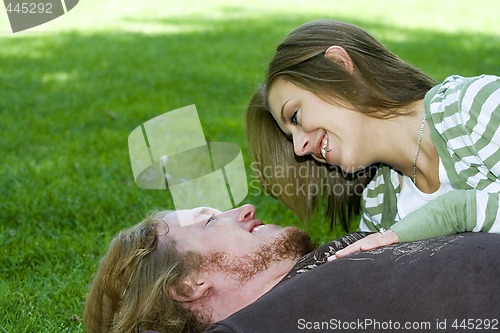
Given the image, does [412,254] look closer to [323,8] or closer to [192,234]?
[192,234]

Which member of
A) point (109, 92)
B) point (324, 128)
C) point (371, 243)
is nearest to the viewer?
point (371, 243)

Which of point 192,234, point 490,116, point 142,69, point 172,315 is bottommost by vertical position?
point 142,69

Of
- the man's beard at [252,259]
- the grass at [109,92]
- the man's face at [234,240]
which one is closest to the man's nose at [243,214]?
the man's face at [234,240]

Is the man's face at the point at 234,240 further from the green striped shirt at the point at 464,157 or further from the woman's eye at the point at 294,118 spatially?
the woman's eye at the point at 294,118

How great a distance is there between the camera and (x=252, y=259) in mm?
2721

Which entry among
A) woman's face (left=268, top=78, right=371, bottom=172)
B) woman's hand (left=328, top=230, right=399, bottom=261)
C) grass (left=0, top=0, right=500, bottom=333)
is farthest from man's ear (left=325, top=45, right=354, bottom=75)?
woman's hand (left=328, top=230, right=399, bottom=261)

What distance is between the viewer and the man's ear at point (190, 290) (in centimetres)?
266

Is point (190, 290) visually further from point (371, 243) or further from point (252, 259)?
point (371, 243)

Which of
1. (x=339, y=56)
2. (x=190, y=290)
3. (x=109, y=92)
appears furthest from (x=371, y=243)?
(x=109, y=92)

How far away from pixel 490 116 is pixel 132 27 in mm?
8824

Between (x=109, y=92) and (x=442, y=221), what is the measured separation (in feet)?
16.6

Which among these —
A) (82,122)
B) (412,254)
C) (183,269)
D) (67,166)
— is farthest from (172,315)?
(82,122)

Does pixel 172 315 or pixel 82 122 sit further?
pixel 82 122

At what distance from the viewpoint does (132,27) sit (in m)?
11.1
